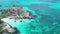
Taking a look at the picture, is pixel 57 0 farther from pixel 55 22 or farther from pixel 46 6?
pixel 55 22

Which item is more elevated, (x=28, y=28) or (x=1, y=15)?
(x=1, y=15)

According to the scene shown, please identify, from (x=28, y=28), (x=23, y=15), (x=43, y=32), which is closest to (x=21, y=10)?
(x=23, y=15)

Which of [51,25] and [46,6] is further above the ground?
[46,6]

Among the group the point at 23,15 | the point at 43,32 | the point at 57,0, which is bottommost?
the point at 43,32

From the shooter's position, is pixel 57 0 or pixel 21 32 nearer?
pixel 21 32

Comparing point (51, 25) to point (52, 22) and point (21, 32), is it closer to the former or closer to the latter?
point (52, 22)

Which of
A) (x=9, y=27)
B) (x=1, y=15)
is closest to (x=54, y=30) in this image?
(x=9, y=27)
